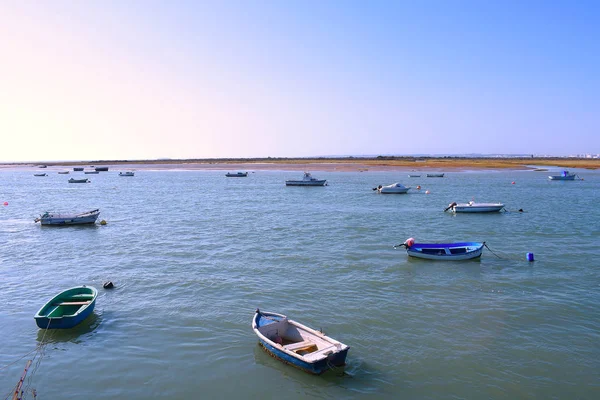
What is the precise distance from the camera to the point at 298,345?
546 inches

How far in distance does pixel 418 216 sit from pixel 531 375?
30453 millimetres

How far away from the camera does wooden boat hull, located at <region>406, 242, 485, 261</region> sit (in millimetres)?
25508

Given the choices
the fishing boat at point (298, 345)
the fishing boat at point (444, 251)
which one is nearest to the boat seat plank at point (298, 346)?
the fishing boat at point (298, 345)

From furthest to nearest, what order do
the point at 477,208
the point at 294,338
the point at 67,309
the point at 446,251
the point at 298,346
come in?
the point at 477,208
the point at 446,251
the point at 67,309
the point at 294,338
the point at 298,346

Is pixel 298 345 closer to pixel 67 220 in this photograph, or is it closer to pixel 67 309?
pixel 67 309

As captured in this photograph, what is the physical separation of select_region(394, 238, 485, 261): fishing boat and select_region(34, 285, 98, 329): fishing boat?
55.8 feet

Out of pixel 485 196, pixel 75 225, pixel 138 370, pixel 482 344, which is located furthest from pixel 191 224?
pixel 485 196

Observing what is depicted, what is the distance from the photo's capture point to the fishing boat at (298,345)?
12930 mm

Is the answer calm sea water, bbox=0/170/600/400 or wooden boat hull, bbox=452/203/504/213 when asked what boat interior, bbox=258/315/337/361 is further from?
wooden boat hull, bbox=452/203/504/213

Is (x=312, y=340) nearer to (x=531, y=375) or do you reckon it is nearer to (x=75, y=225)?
(x=531, y=375)

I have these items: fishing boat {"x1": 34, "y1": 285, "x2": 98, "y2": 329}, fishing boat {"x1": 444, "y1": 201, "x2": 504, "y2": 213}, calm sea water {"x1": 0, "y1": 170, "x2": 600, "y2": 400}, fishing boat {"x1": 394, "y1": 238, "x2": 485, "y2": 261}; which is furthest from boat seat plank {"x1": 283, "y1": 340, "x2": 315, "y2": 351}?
fishing boat {"x1": 444, "y1": 201, "x2": 504, "y2": 213}

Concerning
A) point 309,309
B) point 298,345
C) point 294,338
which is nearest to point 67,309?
point 294,338

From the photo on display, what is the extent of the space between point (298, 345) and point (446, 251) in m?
15.2

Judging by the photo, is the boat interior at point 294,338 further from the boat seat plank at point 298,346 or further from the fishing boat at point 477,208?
the fishing boat at point 477,208
